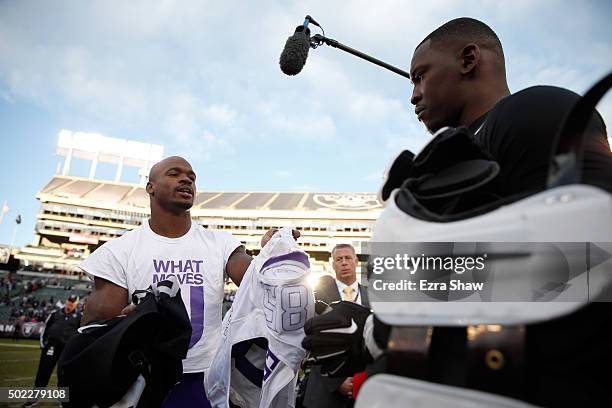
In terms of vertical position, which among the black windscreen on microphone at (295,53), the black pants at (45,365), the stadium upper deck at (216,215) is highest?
the stadium upper deck at (216,215)

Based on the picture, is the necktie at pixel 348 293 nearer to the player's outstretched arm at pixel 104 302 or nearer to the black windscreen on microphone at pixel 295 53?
the black windscreen on microphone at pixel 295 53

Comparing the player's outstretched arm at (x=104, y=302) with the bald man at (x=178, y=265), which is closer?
the player's outstretched arm at (x=104, y=302)

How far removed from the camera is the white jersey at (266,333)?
2268 mm

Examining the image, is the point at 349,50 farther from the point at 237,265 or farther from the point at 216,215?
the point at 216,215

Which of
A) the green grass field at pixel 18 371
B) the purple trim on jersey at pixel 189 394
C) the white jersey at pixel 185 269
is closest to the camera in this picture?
the purple trim on jersey at pixel 189 394

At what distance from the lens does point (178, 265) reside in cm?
295

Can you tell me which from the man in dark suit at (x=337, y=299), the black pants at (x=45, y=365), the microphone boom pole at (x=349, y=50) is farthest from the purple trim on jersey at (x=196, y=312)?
the black pants at (x=45, y=365)

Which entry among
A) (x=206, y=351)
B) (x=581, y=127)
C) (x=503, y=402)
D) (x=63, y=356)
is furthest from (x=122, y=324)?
(x=581, y=127)

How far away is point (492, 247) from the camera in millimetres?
720

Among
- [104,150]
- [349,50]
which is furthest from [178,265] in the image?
[104,150]

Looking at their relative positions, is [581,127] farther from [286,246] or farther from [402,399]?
[286,246]

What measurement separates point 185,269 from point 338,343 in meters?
2.04

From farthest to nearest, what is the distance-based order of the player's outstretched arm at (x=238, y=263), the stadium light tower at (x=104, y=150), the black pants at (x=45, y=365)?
the stadium light tower at (x=104, y=150) < the black pants at (x=45, y=365) < the player's outstretched arm at (x=238, y=263)

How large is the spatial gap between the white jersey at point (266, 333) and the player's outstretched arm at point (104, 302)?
701 millimetres
